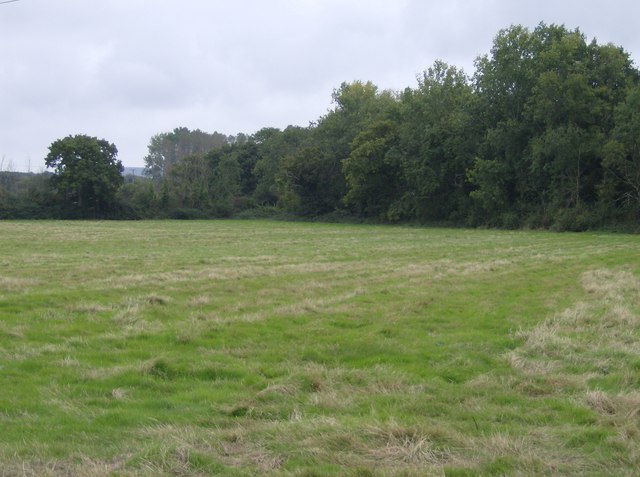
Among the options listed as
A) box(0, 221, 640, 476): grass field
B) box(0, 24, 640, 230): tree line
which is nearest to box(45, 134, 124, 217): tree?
box(0, 24, 640, 230): tree line

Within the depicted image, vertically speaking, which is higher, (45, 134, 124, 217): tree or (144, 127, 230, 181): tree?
(144, 127, 230, 181): tree

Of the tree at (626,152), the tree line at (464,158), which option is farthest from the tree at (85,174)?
the tree at (626,152)

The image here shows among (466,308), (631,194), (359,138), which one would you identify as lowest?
(466,308)

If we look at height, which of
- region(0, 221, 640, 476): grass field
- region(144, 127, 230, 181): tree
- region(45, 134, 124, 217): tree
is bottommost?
region(0, 221, 640, 476): grass field

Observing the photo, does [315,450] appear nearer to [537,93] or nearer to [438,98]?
[537,93]

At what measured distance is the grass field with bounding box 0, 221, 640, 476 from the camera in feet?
19.4

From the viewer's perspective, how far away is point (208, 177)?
105m

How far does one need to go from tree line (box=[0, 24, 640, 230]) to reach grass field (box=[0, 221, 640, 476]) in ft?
132

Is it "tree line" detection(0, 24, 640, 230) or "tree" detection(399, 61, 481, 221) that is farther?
"tree" detection(399, 61, 481, 221)

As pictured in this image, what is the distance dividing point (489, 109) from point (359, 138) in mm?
16389

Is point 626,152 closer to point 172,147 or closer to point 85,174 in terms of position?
point 85,174

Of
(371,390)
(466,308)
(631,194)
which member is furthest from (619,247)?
(371,390)

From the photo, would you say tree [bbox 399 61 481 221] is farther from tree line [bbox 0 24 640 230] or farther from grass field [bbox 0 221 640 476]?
grass field [bbox 0 221 640 476]

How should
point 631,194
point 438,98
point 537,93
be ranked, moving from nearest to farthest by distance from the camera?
point 631,194, point 537,93, point 438,98
